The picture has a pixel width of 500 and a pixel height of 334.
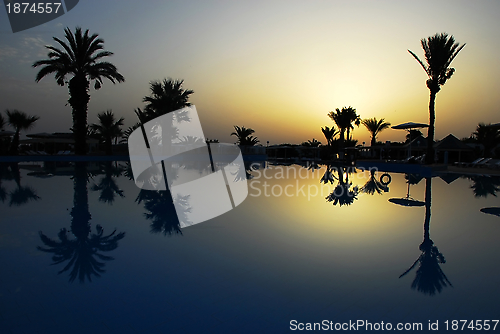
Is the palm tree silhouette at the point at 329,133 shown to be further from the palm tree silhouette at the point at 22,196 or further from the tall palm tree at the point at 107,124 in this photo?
the palm tree silhouette at the point at 22,196

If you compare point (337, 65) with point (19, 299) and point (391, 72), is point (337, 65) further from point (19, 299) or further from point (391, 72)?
point (19, 299)

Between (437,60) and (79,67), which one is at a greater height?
(79,67)

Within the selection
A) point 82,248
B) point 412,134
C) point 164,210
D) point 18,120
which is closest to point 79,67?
point 18,120

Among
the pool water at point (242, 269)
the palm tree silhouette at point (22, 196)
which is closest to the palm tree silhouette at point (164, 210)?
the pool water at point (242, 269)

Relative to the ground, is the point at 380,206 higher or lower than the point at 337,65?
lower

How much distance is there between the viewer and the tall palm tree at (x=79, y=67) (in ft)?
63.5

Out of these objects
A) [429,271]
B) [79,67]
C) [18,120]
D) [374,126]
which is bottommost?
[429,271]

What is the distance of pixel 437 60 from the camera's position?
16.5 m

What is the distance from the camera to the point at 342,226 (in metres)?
5.23

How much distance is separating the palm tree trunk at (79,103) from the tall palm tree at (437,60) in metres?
22.6

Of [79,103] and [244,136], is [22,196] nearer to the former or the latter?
[79,103]

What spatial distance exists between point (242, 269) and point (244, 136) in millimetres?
25593

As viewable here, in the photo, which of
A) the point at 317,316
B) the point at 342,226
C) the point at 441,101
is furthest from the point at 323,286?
the point at 441,101

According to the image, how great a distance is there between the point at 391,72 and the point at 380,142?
22.0 m
